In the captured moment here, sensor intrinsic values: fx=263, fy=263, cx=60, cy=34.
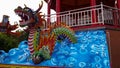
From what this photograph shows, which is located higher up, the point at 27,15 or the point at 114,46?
Result: the point at 27,15

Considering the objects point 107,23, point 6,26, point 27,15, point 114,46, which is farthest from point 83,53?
point 6,26

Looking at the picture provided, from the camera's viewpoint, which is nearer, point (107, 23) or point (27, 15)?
point (27, 15)

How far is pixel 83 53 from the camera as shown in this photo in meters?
Answer: 10.1

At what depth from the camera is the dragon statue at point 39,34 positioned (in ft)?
33.9

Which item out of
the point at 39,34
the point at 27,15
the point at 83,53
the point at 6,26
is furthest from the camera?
the point at 6,26

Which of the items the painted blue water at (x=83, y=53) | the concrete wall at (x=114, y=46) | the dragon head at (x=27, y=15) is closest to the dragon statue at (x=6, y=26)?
the painted blue water at (x=83, y=53)

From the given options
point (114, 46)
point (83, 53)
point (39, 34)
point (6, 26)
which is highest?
point (6, 26)

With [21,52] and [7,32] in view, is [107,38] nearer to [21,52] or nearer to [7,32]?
[21,52]

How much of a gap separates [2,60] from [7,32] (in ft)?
4.32

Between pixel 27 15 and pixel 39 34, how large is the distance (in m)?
0.96

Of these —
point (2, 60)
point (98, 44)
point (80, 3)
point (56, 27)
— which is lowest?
point (2, 60)

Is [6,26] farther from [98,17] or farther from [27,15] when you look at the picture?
[98,17]

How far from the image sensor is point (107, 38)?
400 inches

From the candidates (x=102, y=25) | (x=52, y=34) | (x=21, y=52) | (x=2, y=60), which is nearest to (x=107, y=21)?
(x=102, y=25)
